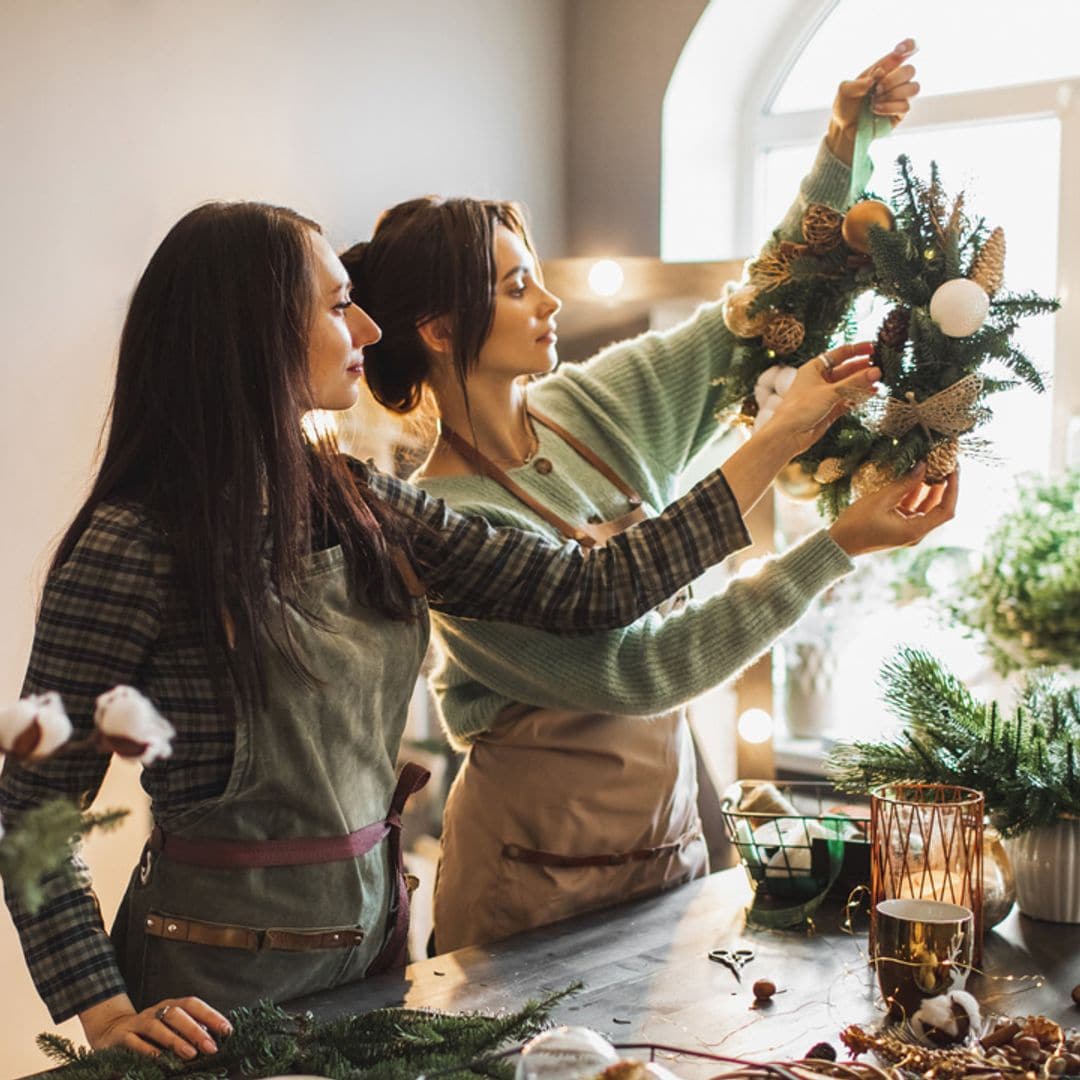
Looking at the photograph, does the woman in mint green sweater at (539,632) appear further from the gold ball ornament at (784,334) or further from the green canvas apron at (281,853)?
the green canvas apron at (281,853)

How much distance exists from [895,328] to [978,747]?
1.51ft

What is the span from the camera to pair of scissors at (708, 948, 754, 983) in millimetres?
1356

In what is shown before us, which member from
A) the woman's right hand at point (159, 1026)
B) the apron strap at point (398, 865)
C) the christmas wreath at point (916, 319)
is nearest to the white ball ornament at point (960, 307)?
the christmas wreath at point (916, 319)

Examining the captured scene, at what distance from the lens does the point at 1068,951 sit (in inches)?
55.2

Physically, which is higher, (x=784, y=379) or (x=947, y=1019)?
(x=784, y=379)

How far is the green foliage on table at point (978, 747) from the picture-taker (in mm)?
1476

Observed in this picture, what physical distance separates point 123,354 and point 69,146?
0.92 meters

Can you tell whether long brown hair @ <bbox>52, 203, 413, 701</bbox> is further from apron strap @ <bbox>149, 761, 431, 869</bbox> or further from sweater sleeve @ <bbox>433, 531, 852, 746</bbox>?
sweater sleeve @ <bbox>433, 531, 852, 746</bbox>

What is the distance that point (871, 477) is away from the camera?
1475mm

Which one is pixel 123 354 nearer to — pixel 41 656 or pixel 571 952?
pixel 41 656

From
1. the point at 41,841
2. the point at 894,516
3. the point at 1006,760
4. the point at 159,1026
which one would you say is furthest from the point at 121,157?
the point at 41,841

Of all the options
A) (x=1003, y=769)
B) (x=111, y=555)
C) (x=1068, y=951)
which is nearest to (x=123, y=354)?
(x=111, y=555)

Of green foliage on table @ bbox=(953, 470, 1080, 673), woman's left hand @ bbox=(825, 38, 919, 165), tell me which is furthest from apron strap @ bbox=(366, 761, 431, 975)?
green foliage on table @ bbox=(953, 470, 1080, 673)

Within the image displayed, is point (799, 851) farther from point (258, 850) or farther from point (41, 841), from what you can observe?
point (41, 841)
